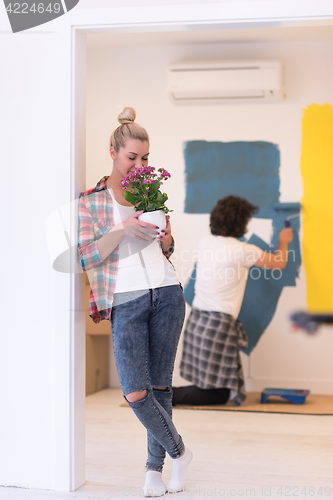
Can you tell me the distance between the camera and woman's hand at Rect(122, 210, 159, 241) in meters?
1.68

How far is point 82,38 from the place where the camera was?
1.96 metres

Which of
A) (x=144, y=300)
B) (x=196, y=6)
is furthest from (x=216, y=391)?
(x=196, y=6)

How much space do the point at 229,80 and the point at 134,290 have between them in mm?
2266

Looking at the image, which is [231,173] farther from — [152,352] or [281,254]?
[152,352]

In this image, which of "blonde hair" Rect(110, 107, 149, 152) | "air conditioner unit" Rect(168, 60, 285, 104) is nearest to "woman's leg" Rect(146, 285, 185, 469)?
"blonde hair" Rect(110, 107, 149, 152)

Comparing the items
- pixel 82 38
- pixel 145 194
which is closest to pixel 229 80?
pixel 82 38

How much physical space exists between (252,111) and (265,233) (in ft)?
2.69

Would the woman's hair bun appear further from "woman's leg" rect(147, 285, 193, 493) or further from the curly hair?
the curly hair

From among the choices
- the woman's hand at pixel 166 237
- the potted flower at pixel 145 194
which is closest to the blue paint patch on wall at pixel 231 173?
the woman's hand at pixel 166 237

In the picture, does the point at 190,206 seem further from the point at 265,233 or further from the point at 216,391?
the point at 216,391

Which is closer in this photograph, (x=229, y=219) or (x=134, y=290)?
(x=134, y=290)

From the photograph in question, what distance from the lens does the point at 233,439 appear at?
2.58 m

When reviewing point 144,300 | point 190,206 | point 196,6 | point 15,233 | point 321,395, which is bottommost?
point 321,395

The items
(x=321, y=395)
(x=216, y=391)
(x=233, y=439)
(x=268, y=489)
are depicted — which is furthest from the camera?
(x=321, y=395)
